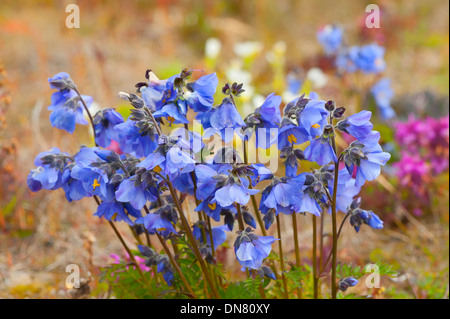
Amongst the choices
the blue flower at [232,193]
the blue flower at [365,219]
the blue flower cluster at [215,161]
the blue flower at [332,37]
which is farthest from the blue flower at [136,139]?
the blue flower at [332,37]

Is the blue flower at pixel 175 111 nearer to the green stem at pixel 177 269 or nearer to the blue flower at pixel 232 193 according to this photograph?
the blue flower at pixel 232 193

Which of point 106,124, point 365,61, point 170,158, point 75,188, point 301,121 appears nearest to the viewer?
point 170,158

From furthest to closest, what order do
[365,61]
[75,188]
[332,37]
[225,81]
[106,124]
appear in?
[225,81]
[332,37]
[365,61]
[106,124]
[75,188]

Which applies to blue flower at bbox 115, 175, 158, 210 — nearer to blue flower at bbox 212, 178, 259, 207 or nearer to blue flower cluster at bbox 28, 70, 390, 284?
blue flower cluster at bbox 28, 70, 390, 284

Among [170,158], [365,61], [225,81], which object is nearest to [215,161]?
[170,158]

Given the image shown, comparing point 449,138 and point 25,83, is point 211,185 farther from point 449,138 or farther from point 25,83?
point 25,83

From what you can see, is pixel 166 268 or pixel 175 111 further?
pixel 166 268

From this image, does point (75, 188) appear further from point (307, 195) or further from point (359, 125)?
point (359, 125)
